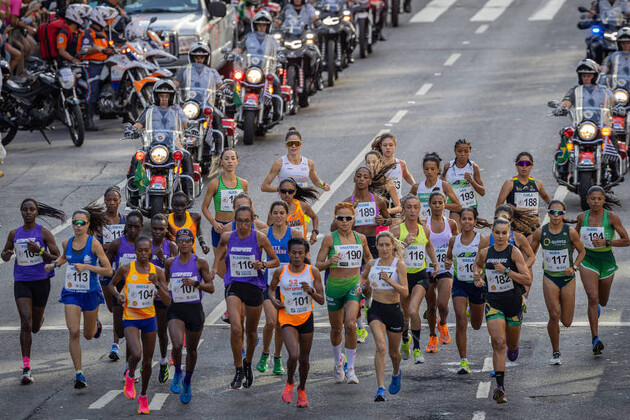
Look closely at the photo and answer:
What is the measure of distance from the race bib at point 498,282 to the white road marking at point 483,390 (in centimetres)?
96

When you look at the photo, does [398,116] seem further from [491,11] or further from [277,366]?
[277,366]

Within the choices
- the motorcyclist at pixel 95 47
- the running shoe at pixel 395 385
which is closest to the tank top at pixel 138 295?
the running shoe at pixel 395 385

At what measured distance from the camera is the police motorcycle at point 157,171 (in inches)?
821

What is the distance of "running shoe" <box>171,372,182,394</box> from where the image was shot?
14.5m

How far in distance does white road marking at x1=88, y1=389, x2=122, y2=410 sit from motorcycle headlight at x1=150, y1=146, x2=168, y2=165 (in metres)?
6.78

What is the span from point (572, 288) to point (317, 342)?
2985mm

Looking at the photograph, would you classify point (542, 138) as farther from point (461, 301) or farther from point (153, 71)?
point (461, 301)

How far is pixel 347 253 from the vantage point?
14.8 metres

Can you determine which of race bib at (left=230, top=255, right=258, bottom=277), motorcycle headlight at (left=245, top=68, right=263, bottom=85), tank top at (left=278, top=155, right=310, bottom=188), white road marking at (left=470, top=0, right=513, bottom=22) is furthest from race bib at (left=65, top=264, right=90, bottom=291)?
white road marking at (left=470, top=0, right=513, bottom=22)

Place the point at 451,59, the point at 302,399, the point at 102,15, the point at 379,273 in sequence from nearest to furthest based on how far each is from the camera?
the point at 302,399 → the point at 379,273 → the point at 102,15 → the point at 451,59

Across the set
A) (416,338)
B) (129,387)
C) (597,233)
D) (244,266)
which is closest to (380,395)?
(416,338)

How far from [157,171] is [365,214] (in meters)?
5.25

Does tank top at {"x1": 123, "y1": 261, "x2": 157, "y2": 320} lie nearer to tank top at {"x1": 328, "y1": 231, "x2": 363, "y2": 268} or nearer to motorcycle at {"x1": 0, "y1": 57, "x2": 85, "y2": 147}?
tank top at {"x1": 328, "y1": 231, "x2": 363, "y2": 268}

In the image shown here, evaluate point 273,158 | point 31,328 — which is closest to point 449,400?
point 31,328
